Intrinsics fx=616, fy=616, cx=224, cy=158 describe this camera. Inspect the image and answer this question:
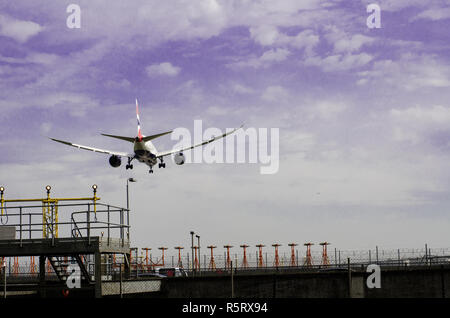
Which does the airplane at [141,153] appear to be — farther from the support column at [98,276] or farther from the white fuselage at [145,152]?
the support column at [98,276]

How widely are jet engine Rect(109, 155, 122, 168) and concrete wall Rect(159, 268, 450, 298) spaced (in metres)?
26.4

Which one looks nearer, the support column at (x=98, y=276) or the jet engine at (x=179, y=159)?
the support column at (x=98, y=276)

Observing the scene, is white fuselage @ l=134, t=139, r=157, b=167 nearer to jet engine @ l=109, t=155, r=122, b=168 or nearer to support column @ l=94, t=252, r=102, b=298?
jet engine @ l=109, t=155, r=122, b=168

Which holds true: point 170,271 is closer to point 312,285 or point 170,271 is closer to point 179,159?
point 179,159

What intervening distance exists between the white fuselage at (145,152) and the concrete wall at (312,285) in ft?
83.0

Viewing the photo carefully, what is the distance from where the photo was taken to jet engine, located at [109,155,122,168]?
55.6 metres

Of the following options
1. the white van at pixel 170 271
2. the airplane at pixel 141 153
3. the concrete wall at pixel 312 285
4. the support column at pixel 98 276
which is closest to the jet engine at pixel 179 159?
the airplane at pixel 141 153

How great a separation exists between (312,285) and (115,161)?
30.0m

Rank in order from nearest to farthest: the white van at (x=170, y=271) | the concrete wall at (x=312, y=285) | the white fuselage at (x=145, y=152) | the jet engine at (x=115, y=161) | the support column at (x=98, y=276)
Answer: the support column at (x=98, y=276) → the concrete wall at (x=312, y=285) → the white van at (x=170, y=271) → the white fuselage at (x=145, y=152) → the jet engine at (x=115, y=161)

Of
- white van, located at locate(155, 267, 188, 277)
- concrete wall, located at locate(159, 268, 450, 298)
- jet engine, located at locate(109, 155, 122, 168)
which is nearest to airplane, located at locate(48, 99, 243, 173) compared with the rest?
jet engine, located at locate(109, 155, 122, 168)

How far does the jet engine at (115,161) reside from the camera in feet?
182

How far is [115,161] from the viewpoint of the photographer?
55688 mm

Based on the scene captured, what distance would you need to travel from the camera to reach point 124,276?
31.5 meters
